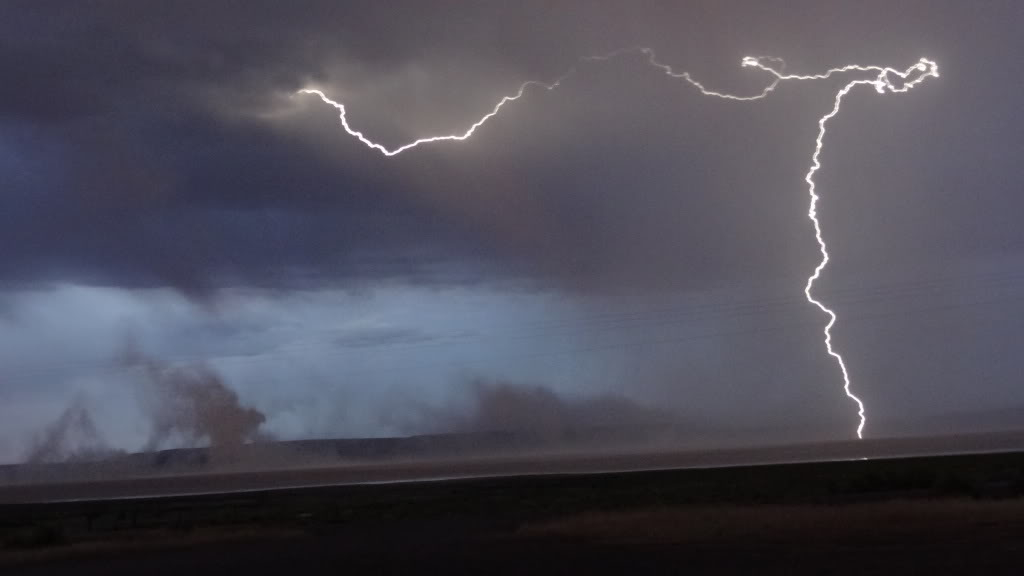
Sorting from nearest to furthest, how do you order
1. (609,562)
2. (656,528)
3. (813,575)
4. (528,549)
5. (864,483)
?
(813,575)
(609,562)
(528,549)
(656,528)
(864,483)

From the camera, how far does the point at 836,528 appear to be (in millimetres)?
24234

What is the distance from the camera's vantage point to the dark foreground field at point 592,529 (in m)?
20.5

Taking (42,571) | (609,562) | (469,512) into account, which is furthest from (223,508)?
(609,562)

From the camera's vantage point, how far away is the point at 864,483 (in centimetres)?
3728

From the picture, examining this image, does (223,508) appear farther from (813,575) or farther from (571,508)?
Answer: (813,575)

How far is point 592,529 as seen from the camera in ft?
86.7

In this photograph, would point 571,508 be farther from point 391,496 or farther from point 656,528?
point 391,496

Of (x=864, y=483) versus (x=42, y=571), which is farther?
(x=864, y=483)

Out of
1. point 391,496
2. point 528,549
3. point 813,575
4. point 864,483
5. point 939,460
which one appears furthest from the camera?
point 939,460

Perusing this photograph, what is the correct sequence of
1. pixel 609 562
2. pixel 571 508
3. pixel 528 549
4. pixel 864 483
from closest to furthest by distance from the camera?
pixel 609 562 < pixel 528 549 < pixel 571 508 < pixel 864 483

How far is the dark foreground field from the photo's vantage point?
67.4ft

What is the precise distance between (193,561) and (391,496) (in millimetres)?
20054

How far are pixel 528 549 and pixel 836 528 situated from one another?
6453mm

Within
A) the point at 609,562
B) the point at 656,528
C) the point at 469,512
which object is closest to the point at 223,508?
the point at 469,512
